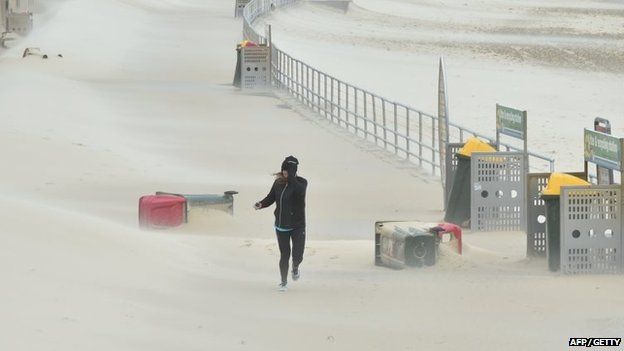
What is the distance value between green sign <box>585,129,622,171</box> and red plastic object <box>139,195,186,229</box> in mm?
4509

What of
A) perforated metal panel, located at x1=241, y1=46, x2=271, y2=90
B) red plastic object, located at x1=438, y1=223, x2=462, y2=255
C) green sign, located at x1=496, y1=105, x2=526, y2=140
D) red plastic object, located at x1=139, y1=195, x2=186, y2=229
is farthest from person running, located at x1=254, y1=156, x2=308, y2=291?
perforated metal panel, located at x1=241, y1=46, x2=271, y2=90

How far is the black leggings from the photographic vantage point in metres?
12.8

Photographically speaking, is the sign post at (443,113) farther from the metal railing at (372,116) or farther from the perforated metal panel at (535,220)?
the perforated metal panel at (535,220)

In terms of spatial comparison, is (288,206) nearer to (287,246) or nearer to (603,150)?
Result: (287,246)

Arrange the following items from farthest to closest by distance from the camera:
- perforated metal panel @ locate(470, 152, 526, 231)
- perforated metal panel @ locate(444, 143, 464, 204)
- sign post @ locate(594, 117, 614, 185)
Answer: perforated metal panel @ locate(444, 143, 464, 204) → perforated metal panel @ locate(470, 152, 526, 231) → sign post @ locate(594, 117, 614, 185)

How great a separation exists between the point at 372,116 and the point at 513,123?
1507 centimetres

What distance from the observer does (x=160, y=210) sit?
16.5 metres

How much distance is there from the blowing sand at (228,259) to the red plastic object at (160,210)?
20 cm

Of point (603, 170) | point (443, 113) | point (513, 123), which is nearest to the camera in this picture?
point (603, 170)

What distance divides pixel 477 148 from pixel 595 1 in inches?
3102

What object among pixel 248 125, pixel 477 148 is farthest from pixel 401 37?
pixel 477 148

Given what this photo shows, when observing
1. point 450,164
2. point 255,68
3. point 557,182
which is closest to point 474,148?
point 450,164

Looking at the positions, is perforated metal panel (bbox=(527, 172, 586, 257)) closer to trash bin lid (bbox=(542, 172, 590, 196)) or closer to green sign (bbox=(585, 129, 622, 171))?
trash bin lid (bbox=(542, 172, 590, 196))

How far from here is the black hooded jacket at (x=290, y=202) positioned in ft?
41.7
